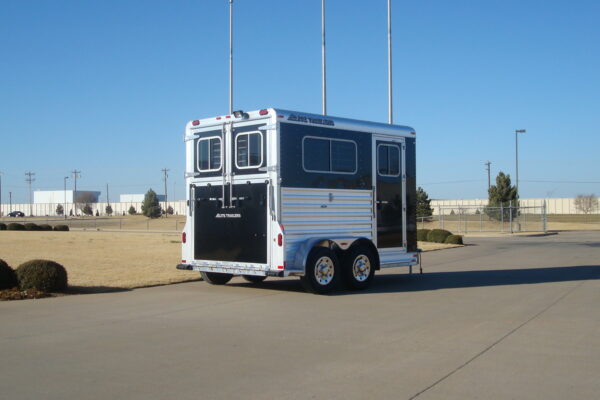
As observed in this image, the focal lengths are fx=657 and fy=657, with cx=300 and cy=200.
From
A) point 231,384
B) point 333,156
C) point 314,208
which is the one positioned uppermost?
point 333,156

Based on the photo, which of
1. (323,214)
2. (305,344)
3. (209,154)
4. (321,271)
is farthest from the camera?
(209,154)

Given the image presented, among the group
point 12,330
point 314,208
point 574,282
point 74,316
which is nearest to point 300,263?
point 314,208

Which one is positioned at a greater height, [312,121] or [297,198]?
[312,121]

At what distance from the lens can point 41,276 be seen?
12.9 meters

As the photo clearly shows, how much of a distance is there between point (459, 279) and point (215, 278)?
5.88 m

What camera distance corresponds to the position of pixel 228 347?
7953 mm

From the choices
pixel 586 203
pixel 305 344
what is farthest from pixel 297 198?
pixel 586 203

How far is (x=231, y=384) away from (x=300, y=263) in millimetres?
6128

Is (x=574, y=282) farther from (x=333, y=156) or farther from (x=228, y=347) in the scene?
(x=228, y=347)

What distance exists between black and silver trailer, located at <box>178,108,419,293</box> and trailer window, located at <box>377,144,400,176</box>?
2 cm

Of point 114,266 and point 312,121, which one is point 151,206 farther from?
point 312,121

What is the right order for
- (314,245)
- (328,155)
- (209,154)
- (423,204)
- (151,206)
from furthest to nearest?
1. (151,206)
2. (423,204)
3. (209,154)
4. (328,155)
5. (314,245)

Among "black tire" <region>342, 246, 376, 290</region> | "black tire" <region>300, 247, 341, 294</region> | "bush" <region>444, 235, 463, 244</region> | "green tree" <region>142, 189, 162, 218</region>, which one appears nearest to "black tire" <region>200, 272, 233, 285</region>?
"black tire" <region>300, 247, 341, 294</region>

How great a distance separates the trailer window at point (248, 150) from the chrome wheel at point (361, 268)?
2.83m
